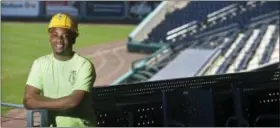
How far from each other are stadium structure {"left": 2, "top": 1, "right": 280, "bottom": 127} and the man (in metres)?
0.07

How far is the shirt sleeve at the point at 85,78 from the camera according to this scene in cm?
139

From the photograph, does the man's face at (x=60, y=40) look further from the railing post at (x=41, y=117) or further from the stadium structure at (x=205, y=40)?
the stadium structure at (x=205, y=40)

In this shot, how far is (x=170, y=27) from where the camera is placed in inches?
734

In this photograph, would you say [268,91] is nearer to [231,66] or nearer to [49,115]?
[49,115]

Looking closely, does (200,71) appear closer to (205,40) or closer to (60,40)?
(205,40)

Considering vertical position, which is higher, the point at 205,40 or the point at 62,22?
the point at 205,40

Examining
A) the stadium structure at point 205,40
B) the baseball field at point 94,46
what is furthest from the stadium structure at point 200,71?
the baseball field at point 94,46

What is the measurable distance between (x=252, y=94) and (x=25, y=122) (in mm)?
1635

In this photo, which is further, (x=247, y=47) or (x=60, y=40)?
(x=247, y=47)

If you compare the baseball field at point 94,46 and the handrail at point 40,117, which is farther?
the baseball field at point 94,46

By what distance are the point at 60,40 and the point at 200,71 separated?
9.59m

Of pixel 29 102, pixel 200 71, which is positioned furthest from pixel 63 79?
pixel 200 71

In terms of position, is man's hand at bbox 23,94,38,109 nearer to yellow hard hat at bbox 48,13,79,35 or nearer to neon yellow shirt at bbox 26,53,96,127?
neon yellow shirt at bbox 26,53,96,127

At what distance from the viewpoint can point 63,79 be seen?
4.53 feet
